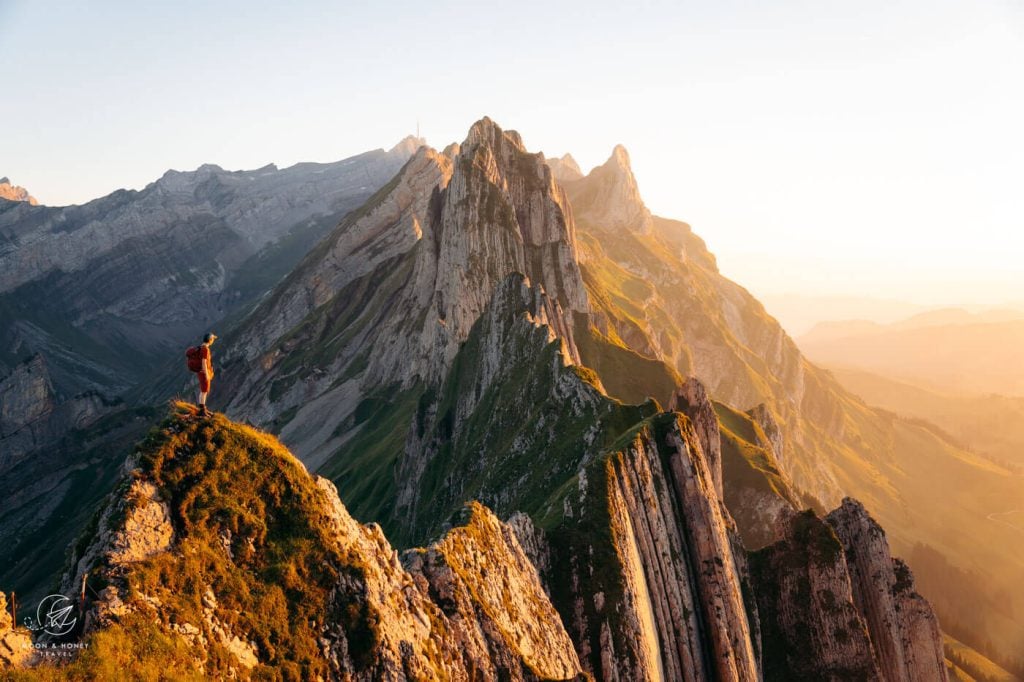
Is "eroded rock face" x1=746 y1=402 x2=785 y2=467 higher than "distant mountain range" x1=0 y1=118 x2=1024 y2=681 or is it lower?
lower

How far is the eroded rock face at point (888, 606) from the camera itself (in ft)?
202

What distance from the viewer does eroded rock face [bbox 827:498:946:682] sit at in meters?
61.7

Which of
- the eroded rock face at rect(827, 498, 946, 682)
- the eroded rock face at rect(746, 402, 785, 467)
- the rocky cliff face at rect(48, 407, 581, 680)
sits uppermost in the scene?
the rocky cliff face at rect(48, 407, 581, 680)

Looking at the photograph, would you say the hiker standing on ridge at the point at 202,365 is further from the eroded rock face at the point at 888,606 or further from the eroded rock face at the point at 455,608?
the eroded rock face at the point at 888,606

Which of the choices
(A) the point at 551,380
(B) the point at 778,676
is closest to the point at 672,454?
(B) the point at 778,676

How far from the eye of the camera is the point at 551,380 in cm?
8050

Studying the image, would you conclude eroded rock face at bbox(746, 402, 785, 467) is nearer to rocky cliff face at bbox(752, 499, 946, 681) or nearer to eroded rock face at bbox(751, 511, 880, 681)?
rocky cliff face at bbox(752, 499, 946, 681)

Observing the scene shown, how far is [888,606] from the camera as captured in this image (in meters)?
62.7

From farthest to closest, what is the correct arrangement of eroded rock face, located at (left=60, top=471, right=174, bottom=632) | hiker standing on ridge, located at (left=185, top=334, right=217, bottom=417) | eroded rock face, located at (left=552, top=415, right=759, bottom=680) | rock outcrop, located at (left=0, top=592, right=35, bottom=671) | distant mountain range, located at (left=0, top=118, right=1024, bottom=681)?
1. eroded rock face, located at (left=552, top=415, right=759, bottom=680)
2. hiker standing on ridge, located at (left=185, top=334, right=217, bottom=417)
3. distant mountain range, located at (left=0, top=118, right=1024, bottom=681)
4. eroded rock face, located at (left=60, top=471, right=174, bottom=632)
5. rock outcrop, located at (left=0, top=592, right=35, bottom=671)

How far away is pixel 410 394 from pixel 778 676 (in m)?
122

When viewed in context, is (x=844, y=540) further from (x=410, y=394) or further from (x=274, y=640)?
(x=410, y=394)

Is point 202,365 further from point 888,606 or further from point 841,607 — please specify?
point 888,606

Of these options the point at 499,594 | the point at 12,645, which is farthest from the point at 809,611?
the point at 12,645

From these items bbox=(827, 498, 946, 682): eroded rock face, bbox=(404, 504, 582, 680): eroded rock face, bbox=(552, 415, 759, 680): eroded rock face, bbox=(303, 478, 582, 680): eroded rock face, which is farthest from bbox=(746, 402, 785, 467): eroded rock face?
bbox=(303, 478, 582, 680): eroded rock face
